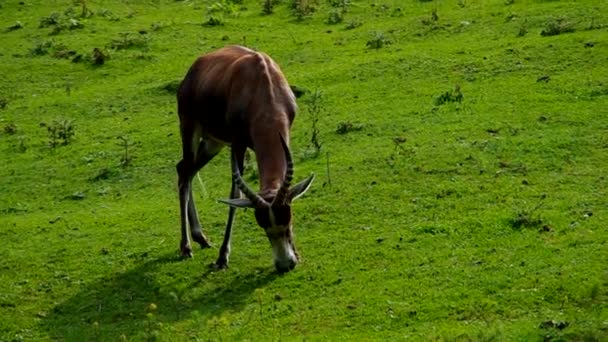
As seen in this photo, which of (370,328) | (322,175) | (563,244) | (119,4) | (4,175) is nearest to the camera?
(370,328)

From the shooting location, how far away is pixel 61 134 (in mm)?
17859

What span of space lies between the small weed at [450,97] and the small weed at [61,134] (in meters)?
5.79

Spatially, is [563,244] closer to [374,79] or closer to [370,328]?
[370,328]

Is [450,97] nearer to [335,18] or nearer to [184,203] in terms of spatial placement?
[184,203]

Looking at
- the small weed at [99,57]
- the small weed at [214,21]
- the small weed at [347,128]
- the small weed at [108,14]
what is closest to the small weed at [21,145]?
the small weed at [99,57]

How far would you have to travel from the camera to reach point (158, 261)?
498 inches

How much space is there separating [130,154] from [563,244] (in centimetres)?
756

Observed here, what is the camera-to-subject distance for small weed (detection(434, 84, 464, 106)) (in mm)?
16819

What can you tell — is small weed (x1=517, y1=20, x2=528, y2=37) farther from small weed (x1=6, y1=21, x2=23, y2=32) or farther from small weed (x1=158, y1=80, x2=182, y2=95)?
small weed (x1=6, y1=21, x2=23, y2=32)

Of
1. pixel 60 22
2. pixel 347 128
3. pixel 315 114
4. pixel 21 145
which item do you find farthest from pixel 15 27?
pixel 347 128

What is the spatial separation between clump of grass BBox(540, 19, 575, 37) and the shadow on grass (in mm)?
9391

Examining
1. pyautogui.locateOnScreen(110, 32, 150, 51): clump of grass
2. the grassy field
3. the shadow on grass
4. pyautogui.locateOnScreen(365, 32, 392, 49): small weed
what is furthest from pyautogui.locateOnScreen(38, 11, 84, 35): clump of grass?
the shadow on grass

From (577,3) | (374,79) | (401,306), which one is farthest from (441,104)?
(401,306)

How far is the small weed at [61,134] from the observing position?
1781 centimetres
